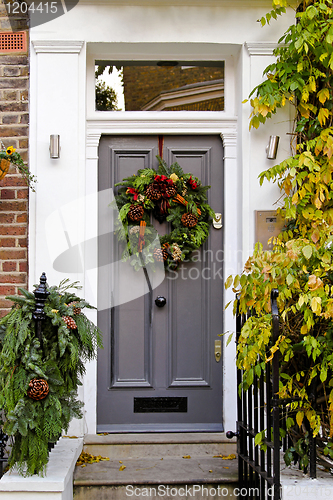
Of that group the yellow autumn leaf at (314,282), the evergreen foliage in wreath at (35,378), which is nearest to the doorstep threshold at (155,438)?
the evergreen foliage in wreath at (35,378)

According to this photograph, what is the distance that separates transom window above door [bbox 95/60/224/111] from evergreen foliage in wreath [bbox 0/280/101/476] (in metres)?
1.93

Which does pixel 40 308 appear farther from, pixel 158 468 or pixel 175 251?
pixel 158 468

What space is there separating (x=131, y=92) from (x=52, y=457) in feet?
9.36

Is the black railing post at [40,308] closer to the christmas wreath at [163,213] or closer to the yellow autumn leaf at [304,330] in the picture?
the christmas wreath at [163,213]

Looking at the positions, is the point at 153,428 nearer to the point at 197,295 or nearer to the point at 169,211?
the point at 197,295

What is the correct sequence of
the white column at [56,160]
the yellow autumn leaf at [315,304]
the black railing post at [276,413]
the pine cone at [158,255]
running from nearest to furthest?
the yellow autumn leaf at [315,304]
the black railing post at [276,413]
the white column at [56,160]
the pine cone at [158,255]

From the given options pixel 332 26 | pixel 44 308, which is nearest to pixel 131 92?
pixel 332 26

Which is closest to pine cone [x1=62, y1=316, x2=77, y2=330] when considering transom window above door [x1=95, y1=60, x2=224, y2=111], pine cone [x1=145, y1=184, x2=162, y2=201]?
pine cone [x1=145, y1=184, x2=162, y2=201]

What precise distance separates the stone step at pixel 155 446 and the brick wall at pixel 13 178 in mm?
1251

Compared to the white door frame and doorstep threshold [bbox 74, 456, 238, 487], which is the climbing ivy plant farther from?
doorstep threshold [bbox 74, 456, 238, 487]

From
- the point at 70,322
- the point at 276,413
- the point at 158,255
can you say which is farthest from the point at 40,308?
the point at 276,413

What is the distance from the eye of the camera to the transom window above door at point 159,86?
387 centimetres

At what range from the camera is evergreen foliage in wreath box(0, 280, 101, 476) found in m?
2.60

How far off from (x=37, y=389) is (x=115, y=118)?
2215 mm
